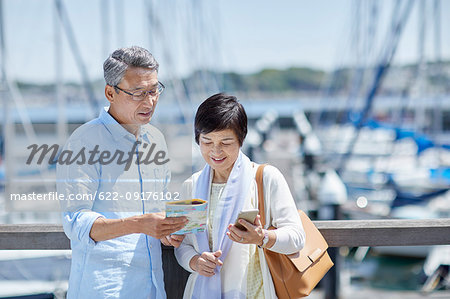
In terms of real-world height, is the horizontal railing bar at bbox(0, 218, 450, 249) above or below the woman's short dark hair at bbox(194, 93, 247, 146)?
below

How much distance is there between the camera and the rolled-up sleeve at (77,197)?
1840 millimetres

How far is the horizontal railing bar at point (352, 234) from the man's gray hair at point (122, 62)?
3.22 feet

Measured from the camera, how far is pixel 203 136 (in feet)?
6.70

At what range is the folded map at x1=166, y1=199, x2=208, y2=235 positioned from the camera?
5.89 ft

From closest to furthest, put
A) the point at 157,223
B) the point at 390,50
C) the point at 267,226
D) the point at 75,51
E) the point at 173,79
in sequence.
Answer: the point at 157,223, the point at 267,226, the point at 390,50, the point at 75,51, the point at 173,79

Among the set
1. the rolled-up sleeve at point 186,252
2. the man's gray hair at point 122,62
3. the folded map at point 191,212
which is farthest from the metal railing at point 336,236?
the man's gray hair at point 122,62

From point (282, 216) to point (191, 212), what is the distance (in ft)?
1.37

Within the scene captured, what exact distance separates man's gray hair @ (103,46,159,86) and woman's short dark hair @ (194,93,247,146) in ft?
0.94

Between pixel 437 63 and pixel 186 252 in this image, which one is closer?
pixel 186 252

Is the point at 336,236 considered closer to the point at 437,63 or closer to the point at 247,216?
the point at 247,216

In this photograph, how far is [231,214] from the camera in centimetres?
206

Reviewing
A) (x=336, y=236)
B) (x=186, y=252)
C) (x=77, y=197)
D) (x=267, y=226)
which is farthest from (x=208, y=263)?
(x=336, y=236)

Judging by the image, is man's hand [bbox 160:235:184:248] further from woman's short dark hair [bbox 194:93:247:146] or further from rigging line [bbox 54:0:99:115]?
rigging line [bbox 54:0:99:115]

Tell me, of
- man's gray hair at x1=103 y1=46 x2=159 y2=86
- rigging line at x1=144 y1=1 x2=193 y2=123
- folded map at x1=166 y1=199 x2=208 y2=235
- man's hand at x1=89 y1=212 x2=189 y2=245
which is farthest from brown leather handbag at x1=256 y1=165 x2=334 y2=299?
rigging line at x1=144 y1=1 x2=193 y2=123
